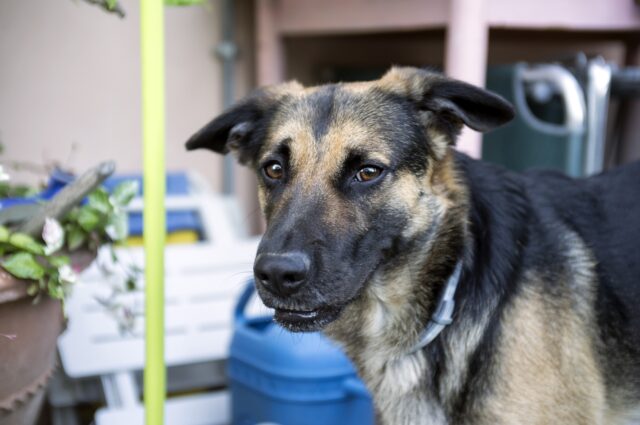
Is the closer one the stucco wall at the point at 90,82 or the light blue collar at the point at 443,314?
the light blue collar at the point at 443,314

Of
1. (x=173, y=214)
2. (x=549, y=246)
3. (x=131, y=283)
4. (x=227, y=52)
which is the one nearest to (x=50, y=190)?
(x=131, y=283)

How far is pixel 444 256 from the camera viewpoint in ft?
5.32

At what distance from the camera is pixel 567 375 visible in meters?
1.54

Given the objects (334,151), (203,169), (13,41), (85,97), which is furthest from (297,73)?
(334,151)

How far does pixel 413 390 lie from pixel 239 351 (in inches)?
27.2

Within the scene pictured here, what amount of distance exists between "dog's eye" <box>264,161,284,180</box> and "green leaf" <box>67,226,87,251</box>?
0.47 meters

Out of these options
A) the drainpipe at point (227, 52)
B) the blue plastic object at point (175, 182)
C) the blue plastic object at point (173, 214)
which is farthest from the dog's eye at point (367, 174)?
the drainpipe at point (227, 52)

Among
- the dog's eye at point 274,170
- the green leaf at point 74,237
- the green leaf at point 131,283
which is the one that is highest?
A: the dog's eye at point 274,170

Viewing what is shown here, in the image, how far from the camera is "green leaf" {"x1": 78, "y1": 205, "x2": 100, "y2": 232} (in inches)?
65.1

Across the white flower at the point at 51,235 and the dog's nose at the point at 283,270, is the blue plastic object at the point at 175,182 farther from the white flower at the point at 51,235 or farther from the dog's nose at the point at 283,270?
the dog's nose at the point at 283,270

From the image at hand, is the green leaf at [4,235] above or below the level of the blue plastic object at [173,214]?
above

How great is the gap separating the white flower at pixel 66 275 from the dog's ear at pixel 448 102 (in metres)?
0.86

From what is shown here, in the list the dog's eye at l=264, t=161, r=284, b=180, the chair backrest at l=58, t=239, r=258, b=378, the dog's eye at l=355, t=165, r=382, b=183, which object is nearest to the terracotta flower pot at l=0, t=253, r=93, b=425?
the chair backrest at l=58, t=239, r=258, b=378

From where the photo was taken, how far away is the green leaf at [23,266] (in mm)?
1450
